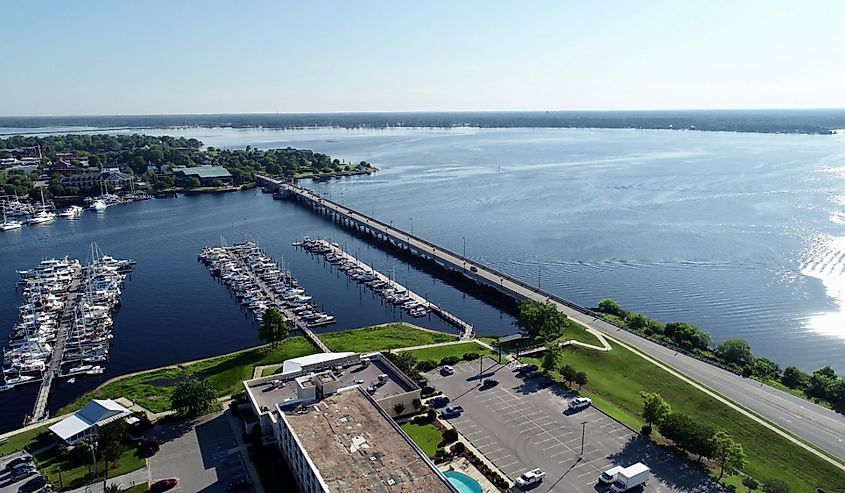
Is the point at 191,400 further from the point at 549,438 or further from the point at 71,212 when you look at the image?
the point at 71,212

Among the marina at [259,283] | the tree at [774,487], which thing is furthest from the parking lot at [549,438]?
the marina at [259,283]

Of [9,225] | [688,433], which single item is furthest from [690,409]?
[9,225]

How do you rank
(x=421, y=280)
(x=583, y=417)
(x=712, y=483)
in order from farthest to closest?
(x=421, y=280)
(x=583, y=417)
(x=712, y=483)

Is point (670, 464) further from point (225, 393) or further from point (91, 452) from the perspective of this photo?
point (91, 452)

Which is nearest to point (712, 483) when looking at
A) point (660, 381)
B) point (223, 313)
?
point (660, 381)

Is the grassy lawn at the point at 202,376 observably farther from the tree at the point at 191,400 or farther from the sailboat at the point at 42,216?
the sailboat at the point at 42,216

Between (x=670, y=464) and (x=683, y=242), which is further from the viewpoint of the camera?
(x=683, y=242)

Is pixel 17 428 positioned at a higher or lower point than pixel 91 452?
lower

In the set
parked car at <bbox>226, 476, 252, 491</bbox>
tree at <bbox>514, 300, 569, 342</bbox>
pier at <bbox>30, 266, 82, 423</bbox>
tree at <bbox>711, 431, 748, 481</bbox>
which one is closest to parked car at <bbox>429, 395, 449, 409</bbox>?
parked car at <bbox>226, 476, 252, 491</bbox>
